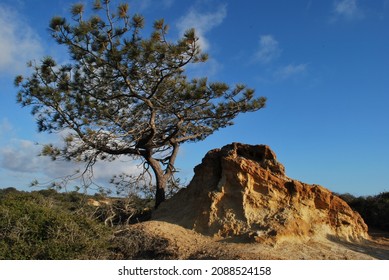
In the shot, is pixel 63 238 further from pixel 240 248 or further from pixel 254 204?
pixel 254 204

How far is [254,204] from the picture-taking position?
10281mm

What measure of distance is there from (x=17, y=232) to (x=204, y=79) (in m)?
6.37

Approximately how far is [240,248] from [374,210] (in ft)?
31.1

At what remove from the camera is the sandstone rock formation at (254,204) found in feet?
32.6

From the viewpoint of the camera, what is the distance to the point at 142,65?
37.6ft

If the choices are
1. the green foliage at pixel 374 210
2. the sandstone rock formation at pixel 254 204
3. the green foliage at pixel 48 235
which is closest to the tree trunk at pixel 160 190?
the sandstone rock formation at pixel 254 204

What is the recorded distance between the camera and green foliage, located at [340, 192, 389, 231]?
52.0 ft

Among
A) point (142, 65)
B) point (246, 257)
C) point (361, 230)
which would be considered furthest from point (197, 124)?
point (246, 257)

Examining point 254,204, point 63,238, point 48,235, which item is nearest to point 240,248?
point 254,204

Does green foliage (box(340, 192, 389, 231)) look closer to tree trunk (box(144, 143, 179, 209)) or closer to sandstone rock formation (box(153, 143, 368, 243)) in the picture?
sandstone rock formation (box(153, 143, 368, 243))

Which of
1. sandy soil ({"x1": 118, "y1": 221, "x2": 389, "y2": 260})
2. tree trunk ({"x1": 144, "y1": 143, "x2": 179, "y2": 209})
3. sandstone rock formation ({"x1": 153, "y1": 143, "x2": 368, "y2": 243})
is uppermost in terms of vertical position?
tree trunk ({"x1": 144, "y1": 143, "x2": 179, "y2": 209})

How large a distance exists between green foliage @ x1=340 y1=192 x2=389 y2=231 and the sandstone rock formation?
15.8ft

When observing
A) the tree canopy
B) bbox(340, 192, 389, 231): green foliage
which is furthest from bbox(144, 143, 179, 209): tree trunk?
bbox(340, 192, 389, 231): green foliage

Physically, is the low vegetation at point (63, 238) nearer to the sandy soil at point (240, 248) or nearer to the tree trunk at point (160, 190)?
the sandy soil at point (240, 248)
